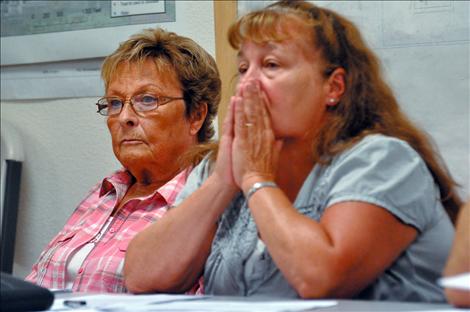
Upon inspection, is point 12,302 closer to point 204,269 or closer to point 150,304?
point 150,304

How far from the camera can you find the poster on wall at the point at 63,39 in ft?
4.98

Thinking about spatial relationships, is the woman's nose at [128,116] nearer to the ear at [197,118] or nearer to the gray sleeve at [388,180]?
the ear at [197,118]

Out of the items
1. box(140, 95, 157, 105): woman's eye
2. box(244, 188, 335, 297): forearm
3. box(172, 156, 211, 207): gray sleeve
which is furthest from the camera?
box(140, 95, 157, 105): woman's eye

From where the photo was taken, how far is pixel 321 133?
0.92 meters

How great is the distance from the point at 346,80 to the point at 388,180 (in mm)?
151

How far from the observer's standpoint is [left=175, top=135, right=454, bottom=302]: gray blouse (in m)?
0.83

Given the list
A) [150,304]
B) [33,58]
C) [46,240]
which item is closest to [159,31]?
[33,58]

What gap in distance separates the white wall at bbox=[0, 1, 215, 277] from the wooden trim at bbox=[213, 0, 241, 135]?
239mm

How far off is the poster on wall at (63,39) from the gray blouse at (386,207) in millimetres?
668

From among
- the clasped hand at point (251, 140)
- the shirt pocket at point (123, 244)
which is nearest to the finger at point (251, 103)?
the clasped hand at point (251, 140)

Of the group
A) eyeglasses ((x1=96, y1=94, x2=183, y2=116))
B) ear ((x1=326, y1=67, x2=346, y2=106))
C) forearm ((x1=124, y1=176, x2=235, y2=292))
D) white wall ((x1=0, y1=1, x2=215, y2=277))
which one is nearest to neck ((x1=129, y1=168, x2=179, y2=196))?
eyeglasses ((x1=96, y1=94, x2=183, y2=116))

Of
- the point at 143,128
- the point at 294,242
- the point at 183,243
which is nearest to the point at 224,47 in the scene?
the point at 143,128

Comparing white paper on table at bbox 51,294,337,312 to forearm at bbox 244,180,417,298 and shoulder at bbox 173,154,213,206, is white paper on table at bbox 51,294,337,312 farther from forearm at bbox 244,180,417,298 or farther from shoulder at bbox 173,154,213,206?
shoulder at bbox 173,154,213,206

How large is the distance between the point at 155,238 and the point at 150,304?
0.23 meters
